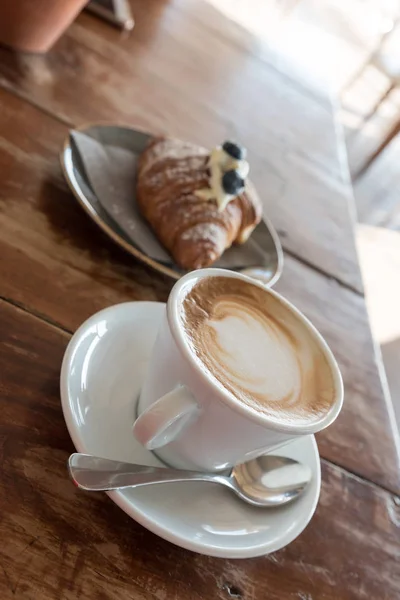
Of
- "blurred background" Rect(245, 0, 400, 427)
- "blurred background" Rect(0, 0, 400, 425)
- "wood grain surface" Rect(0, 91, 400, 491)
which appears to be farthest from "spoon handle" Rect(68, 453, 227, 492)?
"blurred background" Rect(245, 0, 400, 427)

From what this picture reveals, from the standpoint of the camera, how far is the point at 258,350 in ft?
1.49

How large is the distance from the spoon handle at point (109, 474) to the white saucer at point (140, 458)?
0.01 m

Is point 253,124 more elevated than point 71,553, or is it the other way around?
point 253,124

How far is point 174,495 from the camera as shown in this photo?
1.46ft

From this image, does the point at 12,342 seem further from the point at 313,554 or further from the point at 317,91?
the point at 317,91

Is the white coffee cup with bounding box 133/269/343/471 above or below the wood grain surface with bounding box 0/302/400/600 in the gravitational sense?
above


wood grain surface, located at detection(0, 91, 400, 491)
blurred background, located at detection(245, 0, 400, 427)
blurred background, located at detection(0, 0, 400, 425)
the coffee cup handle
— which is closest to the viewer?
the coffee cup handle

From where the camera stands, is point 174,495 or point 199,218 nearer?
point 174,495

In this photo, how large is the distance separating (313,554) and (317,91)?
106cm

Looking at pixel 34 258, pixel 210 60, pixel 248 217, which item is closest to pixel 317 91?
pixel 210 60

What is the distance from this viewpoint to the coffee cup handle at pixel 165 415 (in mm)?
382

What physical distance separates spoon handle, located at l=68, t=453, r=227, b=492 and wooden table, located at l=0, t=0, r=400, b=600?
0.14 feet

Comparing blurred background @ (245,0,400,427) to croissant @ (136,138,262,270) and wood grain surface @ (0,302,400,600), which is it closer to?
croissant @ (136,138,262,270)

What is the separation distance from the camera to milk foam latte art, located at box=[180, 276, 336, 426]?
42 centimetres
